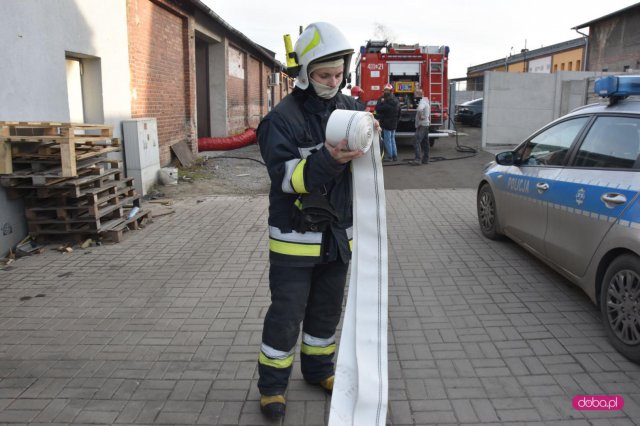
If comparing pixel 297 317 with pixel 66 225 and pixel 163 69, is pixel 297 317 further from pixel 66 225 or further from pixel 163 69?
pixel 163 69

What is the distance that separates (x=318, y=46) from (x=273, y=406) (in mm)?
2020

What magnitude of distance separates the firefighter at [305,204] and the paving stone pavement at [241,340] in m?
0.52

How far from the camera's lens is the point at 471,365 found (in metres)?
3.88

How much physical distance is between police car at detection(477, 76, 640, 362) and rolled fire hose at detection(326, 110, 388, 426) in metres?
2.00

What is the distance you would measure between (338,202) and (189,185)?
8.64 m

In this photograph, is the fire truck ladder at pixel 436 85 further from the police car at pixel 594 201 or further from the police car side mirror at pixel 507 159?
the police car at pixel 594 201

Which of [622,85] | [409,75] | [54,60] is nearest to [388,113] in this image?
[409,75]

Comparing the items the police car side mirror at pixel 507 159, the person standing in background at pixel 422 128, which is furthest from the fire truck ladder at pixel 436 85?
the police car side mirror at pixel 507 159

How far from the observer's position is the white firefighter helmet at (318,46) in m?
2.90

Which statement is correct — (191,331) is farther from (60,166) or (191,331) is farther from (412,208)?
(412,208)

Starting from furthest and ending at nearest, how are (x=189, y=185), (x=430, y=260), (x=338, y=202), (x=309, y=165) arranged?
(x=189, y=185) → (x=430, y=260) → (x=338, y=202) → (x=309, y=165)

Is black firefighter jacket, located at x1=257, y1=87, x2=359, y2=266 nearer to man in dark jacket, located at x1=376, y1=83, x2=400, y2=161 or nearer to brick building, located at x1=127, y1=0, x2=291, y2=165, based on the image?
brick building, located at x1=127, y1=0, x2=291, y2=165

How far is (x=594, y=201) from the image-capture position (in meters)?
4.35

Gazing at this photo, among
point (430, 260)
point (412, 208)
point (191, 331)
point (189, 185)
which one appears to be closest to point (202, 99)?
point (189, 185)
